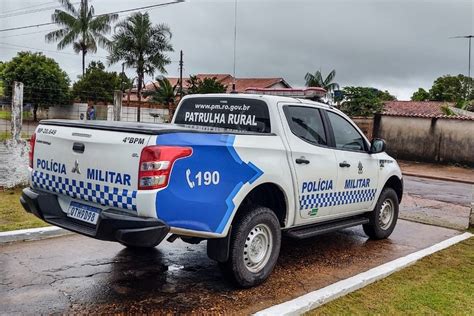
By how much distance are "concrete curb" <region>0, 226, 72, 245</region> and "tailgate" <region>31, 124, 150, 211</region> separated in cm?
150

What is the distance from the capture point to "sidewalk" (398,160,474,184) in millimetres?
17389

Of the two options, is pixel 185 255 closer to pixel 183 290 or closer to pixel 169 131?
pixel 183 290

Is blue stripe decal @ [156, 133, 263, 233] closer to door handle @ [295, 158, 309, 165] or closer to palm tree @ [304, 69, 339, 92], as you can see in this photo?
door handle @ [295, 158, 309, 165]

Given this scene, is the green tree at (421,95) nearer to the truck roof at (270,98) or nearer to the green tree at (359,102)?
the green tree at (359,102)

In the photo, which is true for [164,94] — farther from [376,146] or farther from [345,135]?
[345,135]

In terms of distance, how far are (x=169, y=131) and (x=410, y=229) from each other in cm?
516

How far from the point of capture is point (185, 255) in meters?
5.52

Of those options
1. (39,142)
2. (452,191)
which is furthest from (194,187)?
(452,191)

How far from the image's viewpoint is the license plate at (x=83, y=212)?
3.90 metres

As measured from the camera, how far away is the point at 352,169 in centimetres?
563

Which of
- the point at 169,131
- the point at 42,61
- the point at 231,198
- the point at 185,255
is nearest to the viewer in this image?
the point at 169,131

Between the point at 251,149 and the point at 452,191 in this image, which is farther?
the point at 452,191

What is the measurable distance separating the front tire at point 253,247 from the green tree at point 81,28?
1374 inches

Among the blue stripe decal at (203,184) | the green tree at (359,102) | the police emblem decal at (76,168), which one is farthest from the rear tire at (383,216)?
the green tree at (359,102)
